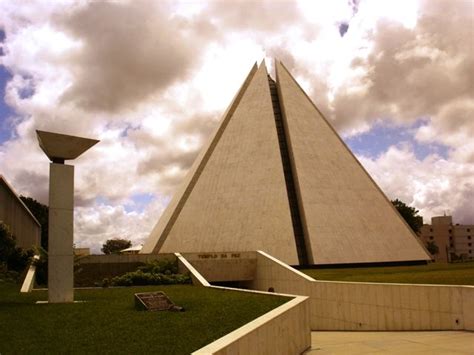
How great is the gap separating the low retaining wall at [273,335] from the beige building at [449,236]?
93274mm

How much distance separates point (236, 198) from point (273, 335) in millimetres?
19889

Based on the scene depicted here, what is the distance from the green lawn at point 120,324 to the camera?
7.70m

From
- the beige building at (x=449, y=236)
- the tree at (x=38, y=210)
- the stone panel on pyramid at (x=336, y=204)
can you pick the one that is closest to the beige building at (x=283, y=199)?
the stone panel on pyramid at (x=336, y=204)

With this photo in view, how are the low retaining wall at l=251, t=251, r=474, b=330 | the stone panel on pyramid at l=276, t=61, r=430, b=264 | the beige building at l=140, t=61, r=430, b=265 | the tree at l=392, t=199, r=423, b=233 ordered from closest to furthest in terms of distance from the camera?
the low retaining wall at l=251, t=251, r=474, b=330 → the stone panel on pyramid at l=276, t=61, r=430, b=264 → the beige building at l=140, t=61, r=430, b=265 → the tree at l=392, t=199, r=423, b=233

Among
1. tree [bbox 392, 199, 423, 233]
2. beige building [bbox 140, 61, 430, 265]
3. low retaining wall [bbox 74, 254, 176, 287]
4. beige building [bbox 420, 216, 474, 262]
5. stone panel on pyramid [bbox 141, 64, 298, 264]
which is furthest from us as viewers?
beige building [bbox 420, 216, 474, 262]

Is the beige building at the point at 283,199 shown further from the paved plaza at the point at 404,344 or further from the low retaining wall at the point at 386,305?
the paved plaza at the point at 404,344

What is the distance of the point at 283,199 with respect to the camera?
1088 inches

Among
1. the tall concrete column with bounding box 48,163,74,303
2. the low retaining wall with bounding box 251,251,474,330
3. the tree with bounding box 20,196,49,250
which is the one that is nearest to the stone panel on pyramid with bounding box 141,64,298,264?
the low retaining wall with bounding box 251,251,474,330

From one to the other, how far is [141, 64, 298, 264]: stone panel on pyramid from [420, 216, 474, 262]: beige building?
7474 centimetres

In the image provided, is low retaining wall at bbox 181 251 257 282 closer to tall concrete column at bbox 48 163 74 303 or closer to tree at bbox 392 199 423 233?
tall concrete column at bbox 48 163 74 303

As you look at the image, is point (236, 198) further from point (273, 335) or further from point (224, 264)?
point (273, 335)

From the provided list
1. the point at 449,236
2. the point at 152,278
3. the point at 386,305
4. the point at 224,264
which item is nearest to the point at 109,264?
the point at 152,278

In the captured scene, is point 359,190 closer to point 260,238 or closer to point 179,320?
point 260,238

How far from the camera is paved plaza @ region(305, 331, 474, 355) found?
9734mm
